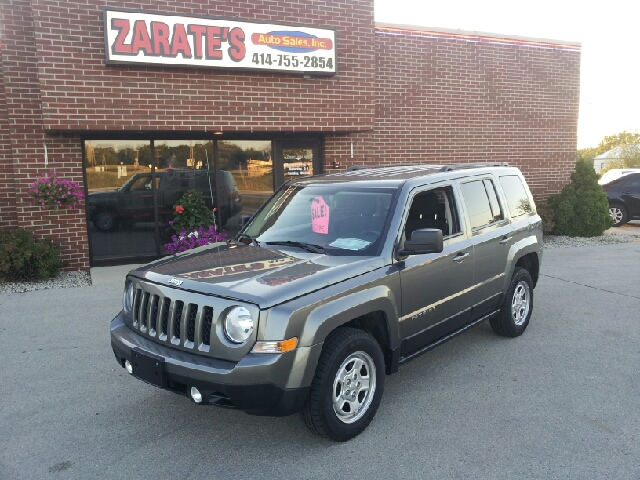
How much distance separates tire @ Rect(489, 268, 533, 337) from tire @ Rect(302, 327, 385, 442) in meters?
2.34

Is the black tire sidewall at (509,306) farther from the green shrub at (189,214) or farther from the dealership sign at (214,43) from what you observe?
the green shrub at (189,214)

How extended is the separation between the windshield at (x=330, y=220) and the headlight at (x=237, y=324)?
105 centimetres

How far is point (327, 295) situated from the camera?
353 centimetres

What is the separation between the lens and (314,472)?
11.1ft

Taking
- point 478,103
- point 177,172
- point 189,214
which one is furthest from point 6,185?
point 478,103

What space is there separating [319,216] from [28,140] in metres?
6.81

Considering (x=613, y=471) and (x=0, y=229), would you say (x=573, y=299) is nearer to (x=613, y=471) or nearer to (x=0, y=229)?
(x=613, y=471)

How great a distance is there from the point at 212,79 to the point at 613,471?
27.2 ft

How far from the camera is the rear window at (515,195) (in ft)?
19.5

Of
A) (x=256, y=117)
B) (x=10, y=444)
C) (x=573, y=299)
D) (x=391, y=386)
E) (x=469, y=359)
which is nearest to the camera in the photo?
(x=10, y=444)

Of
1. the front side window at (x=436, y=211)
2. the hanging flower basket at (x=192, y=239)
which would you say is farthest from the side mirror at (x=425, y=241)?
the hanging flower basket at (x=192, y=239)

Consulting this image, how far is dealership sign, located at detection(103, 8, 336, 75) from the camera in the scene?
868cm

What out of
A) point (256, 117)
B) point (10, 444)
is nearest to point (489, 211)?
point (10, 444)

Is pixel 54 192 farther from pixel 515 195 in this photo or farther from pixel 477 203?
pixel 515 195
